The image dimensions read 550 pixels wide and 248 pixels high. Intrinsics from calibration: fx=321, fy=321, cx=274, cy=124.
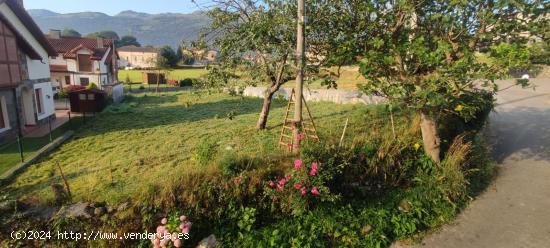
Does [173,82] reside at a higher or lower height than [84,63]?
lower

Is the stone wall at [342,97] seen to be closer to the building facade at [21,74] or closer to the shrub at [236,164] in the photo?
the shrub at [236,164]

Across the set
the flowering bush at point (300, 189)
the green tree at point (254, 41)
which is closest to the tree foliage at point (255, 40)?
the green tree at point (254, 41)

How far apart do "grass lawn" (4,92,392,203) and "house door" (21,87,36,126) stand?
9.92ft

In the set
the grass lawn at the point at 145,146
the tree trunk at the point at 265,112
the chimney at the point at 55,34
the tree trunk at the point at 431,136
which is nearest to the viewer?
the grass lawn at the point at 145,146

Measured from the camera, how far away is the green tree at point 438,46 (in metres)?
6.36

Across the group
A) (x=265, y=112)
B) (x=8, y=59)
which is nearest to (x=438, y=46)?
(x=265, y=112)

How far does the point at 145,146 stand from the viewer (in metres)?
A: 11.4

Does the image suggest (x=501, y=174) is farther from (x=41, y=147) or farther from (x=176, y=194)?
(x=41, y=147)

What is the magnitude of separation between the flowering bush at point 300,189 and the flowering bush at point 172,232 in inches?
66.1

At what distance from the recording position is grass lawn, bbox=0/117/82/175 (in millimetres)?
10166

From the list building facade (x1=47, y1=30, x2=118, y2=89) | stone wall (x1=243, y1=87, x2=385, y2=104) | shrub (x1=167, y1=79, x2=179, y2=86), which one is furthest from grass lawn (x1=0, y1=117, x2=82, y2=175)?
shrub (x1=167, y1=79, x2=179, y2=86)

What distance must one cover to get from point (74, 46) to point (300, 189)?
38.4 m

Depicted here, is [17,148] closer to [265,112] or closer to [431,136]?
[265,112]

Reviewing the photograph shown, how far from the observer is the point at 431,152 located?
334 inches
